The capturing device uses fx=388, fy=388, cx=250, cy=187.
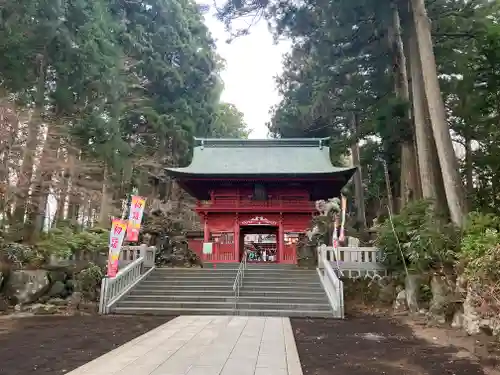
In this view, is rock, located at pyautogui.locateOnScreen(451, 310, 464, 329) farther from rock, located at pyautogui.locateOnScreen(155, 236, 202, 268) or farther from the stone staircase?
rock, located at pyautogui.locateOnScreen(155, 236, 202, 268)

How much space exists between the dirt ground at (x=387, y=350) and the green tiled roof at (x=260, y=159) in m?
9.14

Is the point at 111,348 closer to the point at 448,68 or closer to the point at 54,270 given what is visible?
the point at 54,270

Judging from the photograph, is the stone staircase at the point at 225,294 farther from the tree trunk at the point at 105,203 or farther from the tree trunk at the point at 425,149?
the tree trunk at the point at 105,203

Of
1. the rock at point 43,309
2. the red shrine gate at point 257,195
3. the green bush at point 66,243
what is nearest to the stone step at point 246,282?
the green bush at point 66,243

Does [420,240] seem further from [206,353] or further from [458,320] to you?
[206,353]

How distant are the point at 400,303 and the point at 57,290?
918 centimetres

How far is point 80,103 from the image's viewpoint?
14.2 meters

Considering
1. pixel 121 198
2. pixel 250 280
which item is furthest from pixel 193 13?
pixel 250 280

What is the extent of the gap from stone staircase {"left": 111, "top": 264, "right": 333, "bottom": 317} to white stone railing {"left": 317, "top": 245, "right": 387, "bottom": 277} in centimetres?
88

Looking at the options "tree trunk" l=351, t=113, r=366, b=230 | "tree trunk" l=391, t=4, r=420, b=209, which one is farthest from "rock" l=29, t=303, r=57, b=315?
"tree trunk" l=351, t=113, r=366, b=230

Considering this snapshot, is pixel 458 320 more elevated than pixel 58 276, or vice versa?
pixel 58 276

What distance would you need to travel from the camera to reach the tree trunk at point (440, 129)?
9.46 meters

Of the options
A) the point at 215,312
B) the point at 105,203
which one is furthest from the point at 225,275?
the point at 105,203

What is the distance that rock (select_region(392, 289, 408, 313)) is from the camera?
10011 mm
